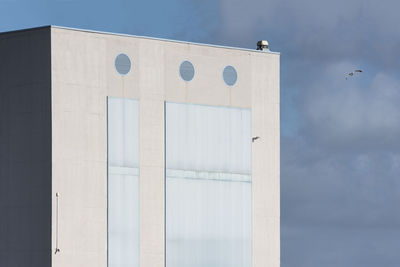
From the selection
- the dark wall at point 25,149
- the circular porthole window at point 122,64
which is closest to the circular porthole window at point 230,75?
the circular porthole window at point 122,64

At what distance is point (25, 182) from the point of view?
8519 centimetres

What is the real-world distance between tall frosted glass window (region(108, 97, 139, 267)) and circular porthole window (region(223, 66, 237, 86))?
7.09 metres

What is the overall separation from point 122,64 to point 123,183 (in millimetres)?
6787

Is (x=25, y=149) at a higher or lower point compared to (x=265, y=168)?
higher

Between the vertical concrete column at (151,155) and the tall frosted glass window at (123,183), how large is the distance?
462 millimetres

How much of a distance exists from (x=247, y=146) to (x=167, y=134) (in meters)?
5.90

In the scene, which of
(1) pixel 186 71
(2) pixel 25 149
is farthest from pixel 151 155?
(2) pixel 25 149

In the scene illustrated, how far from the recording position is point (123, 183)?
87.6 metres

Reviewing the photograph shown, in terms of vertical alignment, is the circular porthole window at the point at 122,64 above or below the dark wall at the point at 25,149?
above

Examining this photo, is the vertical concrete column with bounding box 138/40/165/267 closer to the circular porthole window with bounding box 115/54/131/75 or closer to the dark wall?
the circular porthole window with bounding box 115/54/131/75

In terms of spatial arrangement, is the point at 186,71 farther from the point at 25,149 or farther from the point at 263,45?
the point at 25,149

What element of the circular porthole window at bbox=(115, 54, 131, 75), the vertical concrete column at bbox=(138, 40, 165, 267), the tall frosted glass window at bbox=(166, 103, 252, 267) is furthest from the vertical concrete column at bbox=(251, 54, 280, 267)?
the circular porthole window at bbox=(115, 54, 131, 75)

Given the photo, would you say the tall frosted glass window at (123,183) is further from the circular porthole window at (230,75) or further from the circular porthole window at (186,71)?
the circular porthole window at (230,75)

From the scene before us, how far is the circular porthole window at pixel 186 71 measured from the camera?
3580 inches
